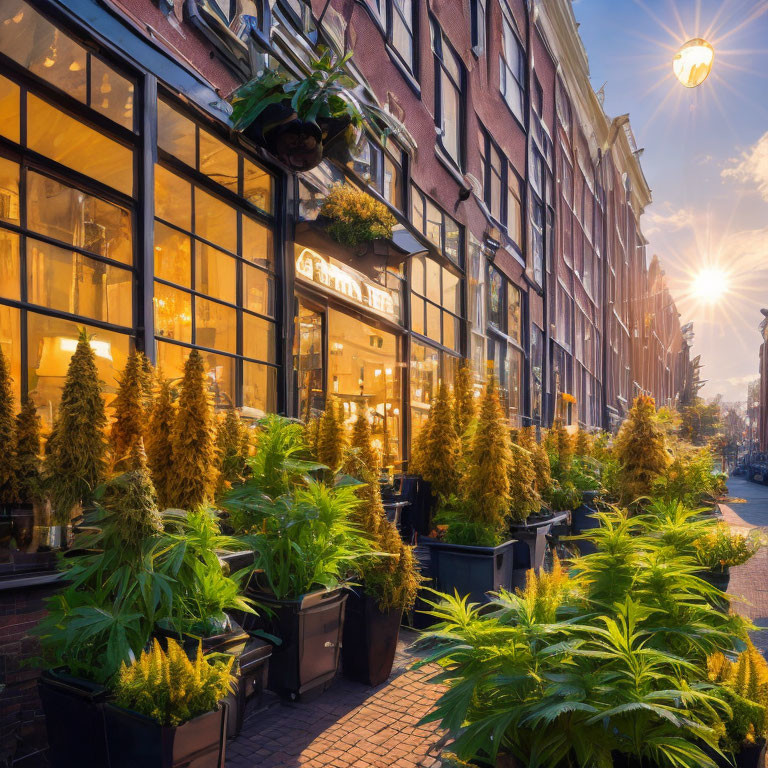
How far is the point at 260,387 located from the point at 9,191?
3681 millimetres

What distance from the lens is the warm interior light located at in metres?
8.58

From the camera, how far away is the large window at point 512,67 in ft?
61.0

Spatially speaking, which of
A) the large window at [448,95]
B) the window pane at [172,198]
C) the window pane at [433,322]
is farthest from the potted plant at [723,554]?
the large window at [448,95]

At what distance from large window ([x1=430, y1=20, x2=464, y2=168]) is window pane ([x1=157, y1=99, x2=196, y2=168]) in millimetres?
8034

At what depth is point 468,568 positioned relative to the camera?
6.20 metres

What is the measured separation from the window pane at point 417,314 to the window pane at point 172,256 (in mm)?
6364

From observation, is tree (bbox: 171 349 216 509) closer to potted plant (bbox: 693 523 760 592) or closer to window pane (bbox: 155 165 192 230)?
window pane (bbox: 155 165 192 230)

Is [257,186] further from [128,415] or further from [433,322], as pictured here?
[433,322]

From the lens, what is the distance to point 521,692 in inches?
94.6

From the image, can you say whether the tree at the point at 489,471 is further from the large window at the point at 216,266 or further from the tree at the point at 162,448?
the tree at the point at 162,448

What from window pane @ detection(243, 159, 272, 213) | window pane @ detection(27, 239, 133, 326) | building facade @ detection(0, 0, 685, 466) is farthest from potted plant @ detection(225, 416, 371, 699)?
window pane @ detection(243, 159, 272, 213)

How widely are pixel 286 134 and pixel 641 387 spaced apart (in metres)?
51.4

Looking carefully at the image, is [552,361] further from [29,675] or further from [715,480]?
[29,675]

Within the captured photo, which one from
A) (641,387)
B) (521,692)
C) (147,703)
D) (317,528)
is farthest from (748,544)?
(641,387)
